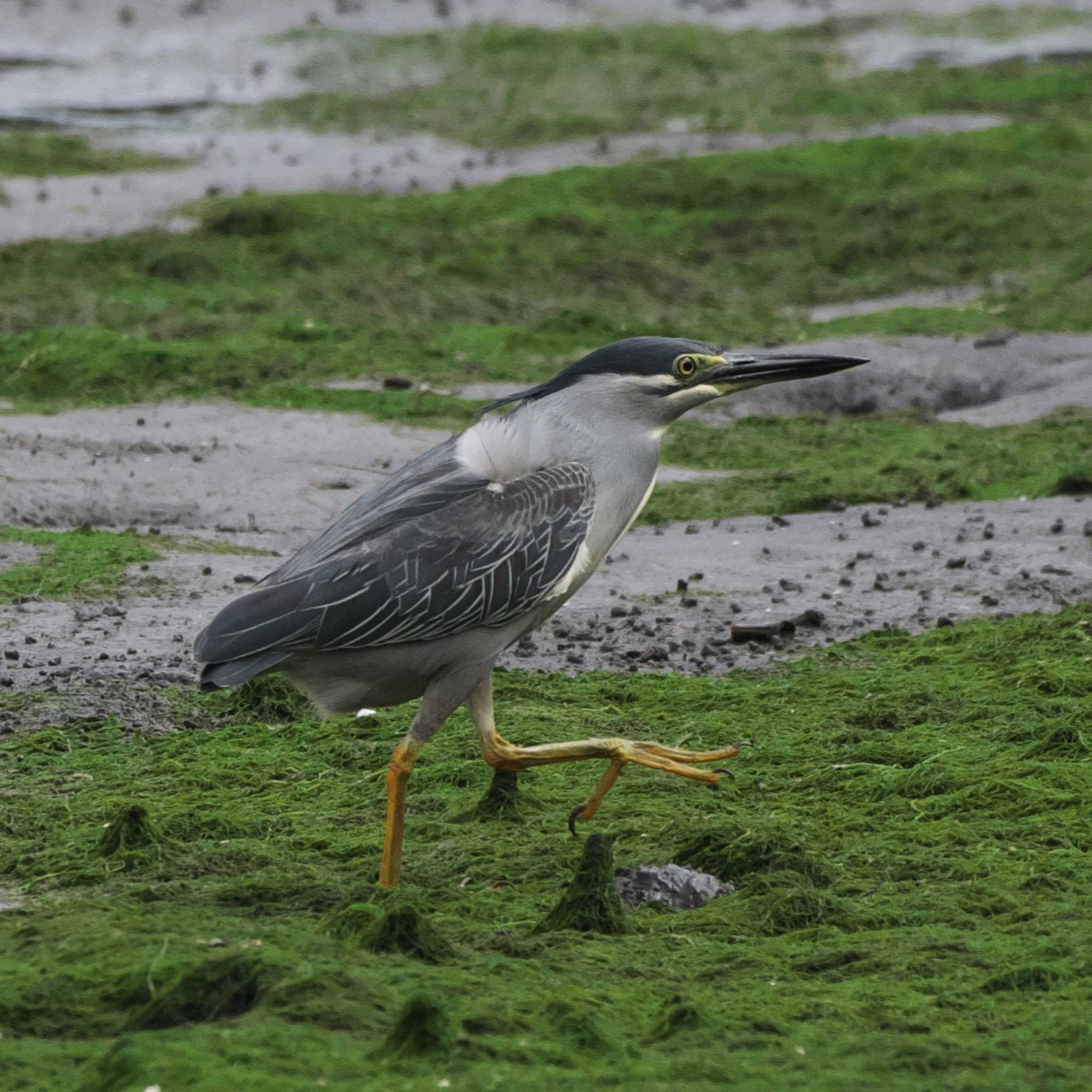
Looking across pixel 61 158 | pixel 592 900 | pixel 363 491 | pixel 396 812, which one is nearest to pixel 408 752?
pixel 396 812

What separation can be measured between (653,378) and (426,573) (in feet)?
3.45

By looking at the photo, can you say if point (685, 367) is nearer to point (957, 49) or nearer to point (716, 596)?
point (716, 596)

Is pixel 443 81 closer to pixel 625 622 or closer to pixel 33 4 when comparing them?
pixel 33 4

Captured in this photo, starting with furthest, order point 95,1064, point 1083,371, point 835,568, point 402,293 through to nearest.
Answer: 1. point 402,293
2. point 1083,371
3. point 835,568
4. point 95,1064

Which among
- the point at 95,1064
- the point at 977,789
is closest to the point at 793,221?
the point at 977,789

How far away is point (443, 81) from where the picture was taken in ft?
88.9

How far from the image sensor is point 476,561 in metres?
6.04

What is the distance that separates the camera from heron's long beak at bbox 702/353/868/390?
6562 mm

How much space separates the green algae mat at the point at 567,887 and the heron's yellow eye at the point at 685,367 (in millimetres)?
1490

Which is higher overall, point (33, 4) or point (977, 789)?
point (33, 4)

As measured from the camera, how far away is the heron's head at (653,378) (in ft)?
21.0

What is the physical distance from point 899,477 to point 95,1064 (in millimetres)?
8543

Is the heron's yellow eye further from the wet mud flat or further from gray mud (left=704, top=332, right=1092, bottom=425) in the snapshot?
gray mud (left=704, top=332, right=1092, bottom=425)

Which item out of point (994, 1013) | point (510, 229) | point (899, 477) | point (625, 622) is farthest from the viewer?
point (510, 229)
